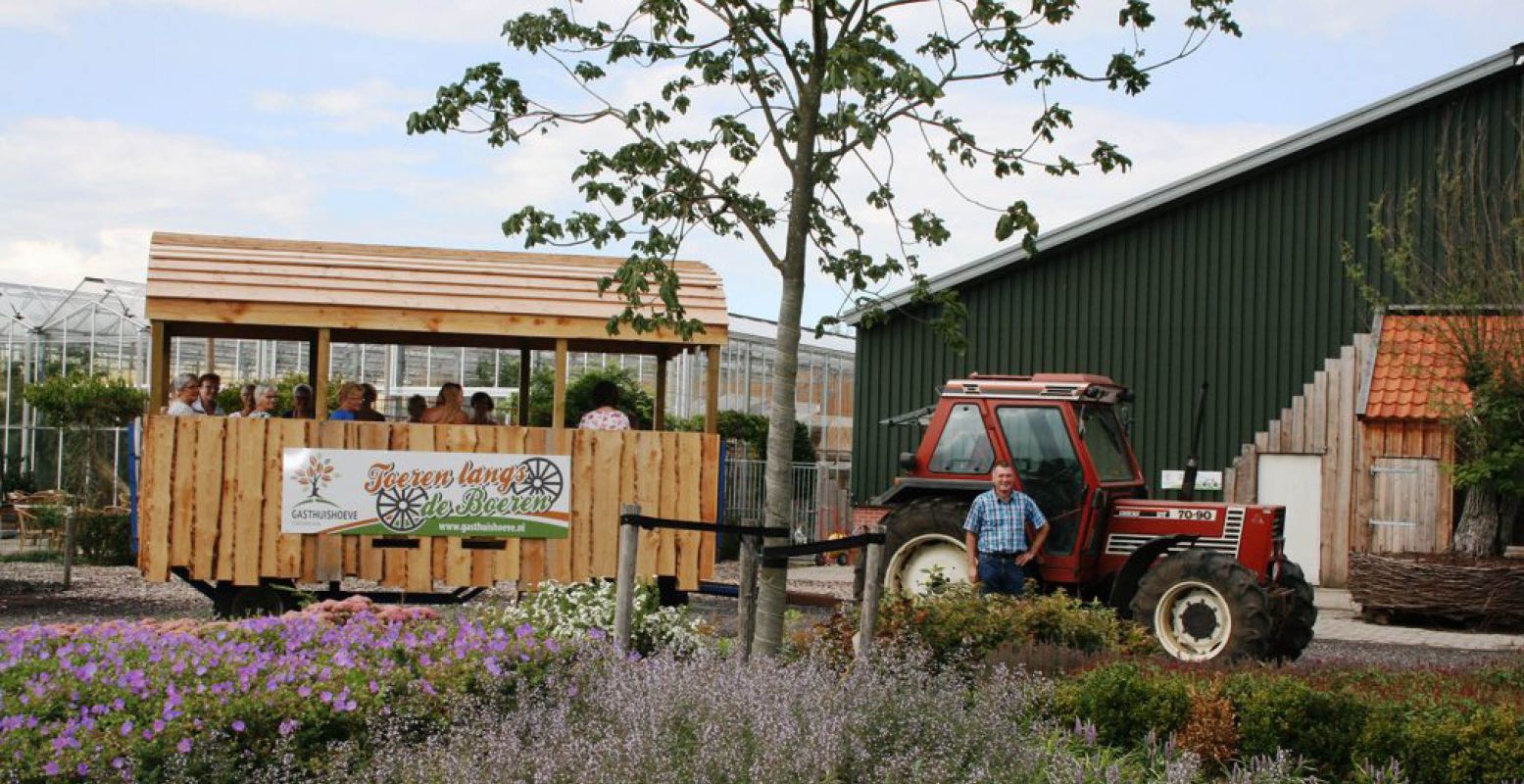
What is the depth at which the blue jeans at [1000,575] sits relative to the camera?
12039 millimetres

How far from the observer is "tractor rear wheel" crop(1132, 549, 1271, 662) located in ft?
37.9

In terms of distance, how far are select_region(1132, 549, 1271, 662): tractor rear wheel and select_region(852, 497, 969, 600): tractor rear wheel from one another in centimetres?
168

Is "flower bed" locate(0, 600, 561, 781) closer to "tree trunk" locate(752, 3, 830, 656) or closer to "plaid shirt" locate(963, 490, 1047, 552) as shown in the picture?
"tree trunk" locate(752, 3, 830, 656)

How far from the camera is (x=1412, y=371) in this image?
22594 mm

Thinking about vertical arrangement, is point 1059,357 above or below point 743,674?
above

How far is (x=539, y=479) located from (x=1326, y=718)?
24.6ft

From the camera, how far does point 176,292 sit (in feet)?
43.6

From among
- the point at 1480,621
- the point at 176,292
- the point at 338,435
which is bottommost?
the point at 1480,621

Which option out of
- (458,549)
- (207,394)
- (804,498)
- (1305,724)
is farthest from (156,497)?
A: (804,498)

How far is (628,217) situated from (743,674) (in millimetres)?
2325

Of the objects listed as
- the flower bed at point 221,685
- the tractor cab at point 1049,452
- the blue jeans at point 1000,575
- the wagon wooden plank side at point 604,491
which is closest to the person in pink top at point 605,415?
the wagon wooden plank side at point 604,491

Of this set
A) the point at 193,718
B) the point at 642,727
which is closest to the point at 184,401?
the point at 193,718

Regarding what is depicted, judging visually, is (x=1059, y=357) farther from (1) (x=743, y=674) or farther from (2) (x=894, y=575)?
(1) (x=743, y=674)

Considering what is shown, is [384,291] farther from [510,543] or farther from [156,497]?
[156,497]
